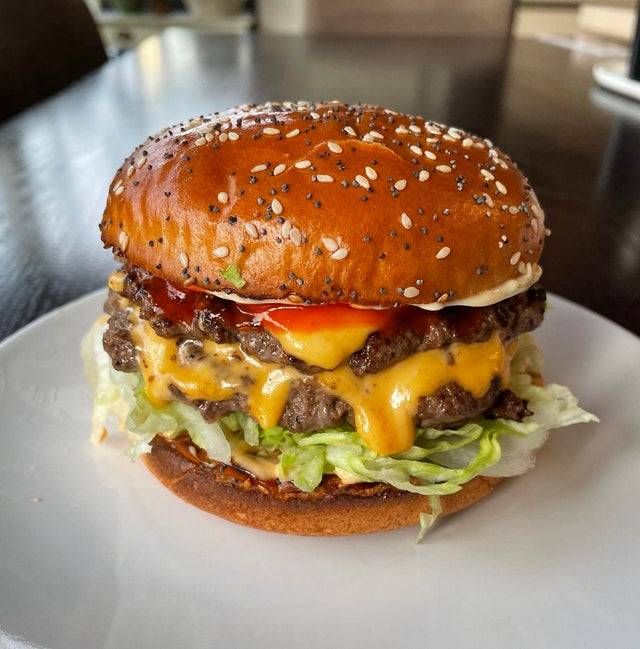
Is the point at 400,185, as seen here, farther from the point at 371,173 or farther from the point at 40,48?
the point at 40,48

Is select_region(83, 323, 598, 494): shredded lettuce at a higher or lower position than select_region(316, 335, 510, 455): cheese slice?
lower

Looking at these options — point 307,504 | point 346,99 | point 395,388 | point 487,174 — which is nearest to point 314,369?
point 395,388

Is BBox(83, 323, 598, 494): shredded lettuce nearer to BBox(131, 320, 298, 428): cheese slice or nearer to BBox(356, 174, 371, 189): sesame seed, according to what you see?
BBox(131, 320, 298, 428): cheese slice

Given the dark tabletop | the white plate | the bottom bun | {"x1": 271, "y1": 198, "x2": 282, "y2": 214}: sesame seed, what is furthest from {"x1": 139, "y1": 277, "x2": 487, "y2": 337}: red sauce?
the dark tabletop

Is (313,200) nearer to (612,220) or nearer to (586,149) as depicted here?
(612,220)

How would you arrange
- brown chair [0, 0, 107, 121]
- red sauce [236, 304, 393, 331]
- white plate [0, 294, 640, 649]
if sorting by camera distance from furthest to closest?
brown chair [0, 0, 107, 121], red sauce [236, 304, 393, 331], white plate [0, 294, 640, 649]

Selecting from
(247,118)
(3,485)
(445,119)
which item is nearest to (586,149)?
(445,119)
